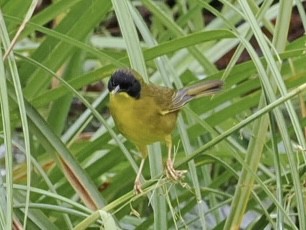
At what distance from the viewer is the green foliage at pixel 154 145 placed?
1.30 m

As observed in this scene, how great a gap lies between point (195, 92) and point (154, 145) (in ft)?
0.43

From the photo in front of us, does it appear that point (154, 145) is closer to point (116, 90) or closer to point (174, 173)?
point (116, 90)

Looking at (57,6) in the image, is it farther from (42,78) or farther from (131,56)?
(131,56)

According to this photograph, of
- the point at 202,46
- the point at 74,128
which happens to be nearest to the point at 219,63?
the point at 202,46

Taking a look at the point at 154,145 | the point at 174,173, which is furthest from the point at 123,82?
the point at 174,173

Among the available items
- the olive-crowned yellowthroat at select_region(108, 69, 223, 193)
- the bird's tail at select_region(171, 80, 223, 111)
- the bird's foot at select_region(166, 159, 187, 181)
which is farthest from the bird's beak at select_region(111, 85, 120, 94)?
the bird's foot at select_region(166, 159, 187, 181)

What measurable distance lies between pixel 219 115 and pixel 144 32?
30cm

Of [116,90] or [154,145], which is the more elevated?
[116,90]

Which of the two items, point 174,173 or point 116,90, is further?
point 116,90

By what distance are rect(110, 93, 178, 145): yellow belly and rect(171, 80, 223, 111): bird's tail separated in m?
0.03

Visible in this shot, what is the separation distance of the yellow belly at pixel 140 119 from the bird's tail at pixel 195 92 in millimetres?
28

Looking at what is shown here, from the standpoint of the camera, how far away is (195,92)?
169 cm

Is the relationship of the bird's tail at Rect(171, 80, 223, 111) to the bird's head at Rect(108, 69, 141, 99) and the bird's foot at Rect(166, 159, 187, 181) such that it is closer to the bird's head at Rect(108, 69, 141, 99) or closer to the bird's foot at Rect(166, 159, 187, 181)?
the bird's head at Rect(108, 69, 141, 99)

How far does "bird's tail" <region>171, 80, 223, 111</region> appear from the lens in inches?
65.6
